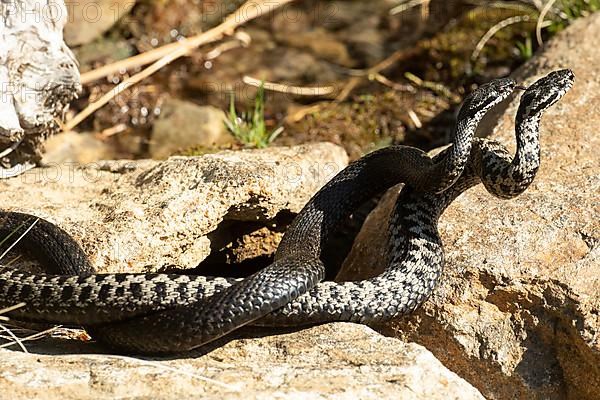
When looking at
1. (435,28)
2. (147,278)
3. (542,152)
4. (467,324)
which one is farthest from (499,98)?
(435,28)

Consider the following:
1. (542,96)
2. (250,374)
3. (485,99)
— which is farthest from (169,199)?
(542,96)

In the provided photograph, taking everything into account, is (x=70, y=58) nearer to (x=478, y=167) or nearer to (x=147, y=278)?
(x=147, y=278)

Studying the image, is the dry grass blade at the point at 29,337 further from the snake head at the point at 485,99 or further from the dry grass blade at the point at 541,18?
the dry grass blade at the point at 541,18

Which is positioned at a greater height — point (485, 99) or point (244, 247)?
point (485, 99)

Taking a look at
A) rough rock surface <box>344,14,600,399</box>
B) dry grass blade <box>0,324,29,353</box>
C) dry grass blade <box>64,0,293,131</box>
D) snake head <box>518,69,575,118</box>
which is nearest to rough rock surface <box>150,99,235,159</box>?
dry grass blade <box>64,0,293,131</box>

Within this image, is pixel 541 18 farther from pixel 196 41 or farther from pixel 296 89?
pixel 196 41
